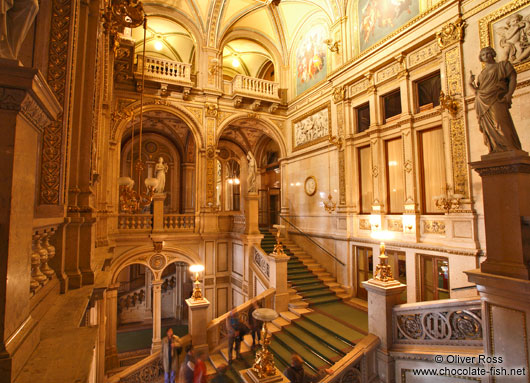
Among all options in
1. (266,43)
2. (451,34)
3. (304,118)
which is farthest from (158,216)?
(451,34)

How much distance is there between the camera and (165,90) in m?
12.9

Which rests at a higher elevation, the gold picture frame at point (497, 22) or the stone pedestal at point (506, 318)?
the gold picture frame at point (497, 22)

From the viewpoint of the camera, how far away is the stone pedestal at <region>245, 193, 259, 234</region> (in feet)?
37.4

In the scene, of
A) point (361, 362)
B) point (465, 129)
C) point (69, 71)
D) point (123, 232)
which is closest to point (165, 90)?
point (123, 232)

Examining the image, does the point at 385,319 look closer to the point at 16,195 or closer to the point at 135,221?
the point at 16,195

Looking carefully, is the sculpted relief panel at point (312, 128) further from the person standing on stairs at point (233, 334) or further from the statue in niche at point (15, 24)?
the statue in niche at point (15, 24)

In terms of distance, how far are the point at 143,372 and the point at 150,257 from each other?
17.9ft

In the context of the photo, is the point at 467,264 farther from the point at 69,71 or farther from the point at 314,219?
the point at 69,71

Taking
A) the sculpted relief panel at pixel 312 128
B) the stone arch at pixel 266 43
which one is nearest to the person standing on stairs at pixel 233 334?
the sculpted relief panel at pixel 312 128

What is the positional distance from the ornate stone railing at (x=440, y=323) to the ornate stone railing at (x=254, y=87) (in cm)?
1189

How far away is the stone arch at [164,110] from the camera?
40.3 feet

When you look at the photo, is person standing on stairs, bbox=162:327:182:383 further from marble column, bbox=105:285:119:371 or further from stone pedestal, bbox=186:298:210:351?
marble column, bbox=105:285:119:371

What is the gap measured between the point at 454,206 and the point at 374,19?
7351 millimetres

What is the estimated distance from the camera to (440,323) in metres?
5.03
